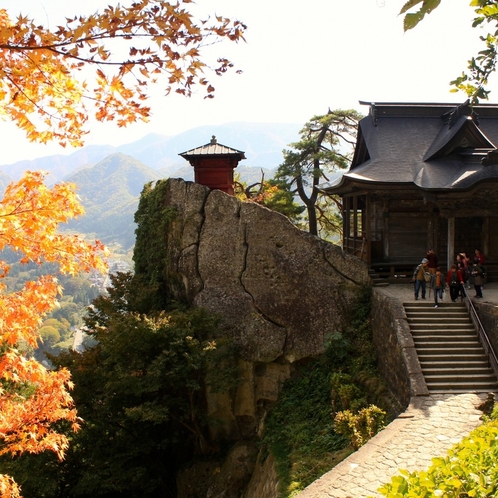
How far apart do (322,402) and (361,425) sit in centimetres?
353

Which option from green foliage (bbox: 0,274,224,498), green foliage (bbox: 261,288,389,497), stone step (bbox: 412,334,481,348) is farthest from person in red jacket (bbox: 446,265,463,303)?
green foliage (bbox: 0,274,224,498)

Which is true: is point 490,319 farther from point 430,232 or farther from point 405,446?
point 430,232

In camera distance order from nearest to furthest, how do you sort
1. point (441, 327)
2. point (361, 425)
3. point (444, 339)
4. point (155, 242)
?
1. point (361, 425)
2. point (444, 339)
3. point (441, 327)
4. point (155, 242)

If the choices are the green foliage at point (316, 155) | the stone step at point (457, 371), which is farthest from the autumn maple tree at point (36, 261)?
the green foliage at point (316, 155)

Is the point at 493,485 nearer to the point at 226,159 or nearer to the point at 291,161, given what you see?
the point at 226,159

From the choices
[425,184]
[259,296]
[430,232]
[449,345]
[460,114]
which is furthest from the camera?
[460,114]

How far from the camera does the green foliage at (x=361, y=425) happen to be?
9734 millimetres

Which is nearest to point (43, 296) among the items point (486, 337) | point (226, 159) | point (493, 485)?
point (493, 485)

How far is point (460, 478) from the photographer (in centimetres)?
458

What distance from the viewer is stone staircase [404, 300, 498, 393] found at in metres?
11.0

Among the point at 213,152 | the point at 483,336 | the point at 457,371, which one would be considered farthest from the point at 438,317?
the point at 213,152

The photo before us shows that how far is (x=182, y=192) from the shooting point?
57.4ft

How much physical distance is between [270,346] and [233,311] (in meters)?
1.76

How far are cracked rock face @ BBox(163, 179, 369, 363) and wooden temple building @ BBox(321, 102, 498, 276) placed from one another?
2.57 metres
